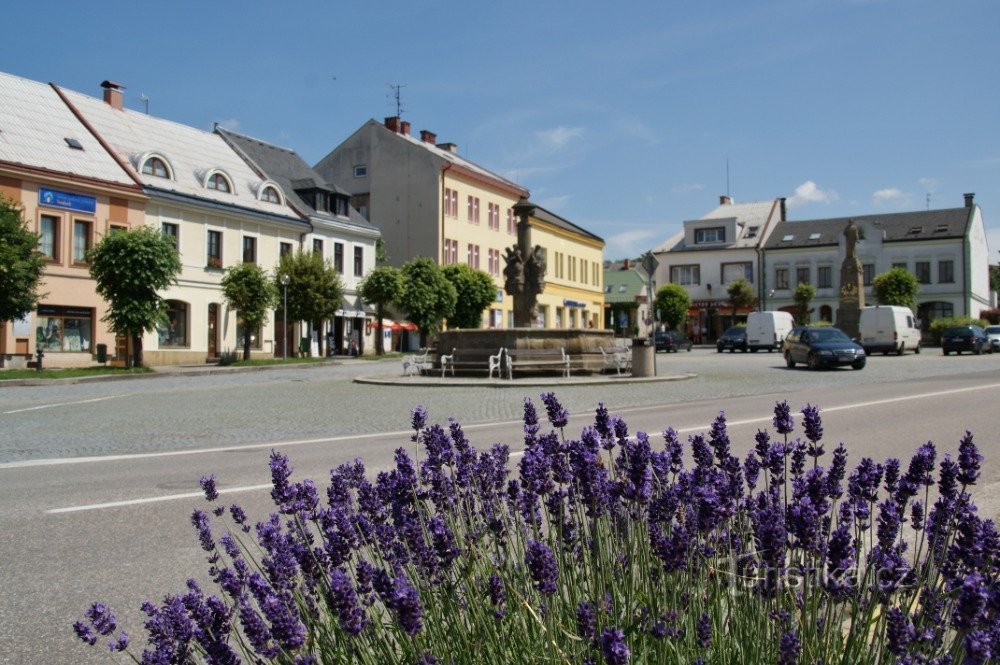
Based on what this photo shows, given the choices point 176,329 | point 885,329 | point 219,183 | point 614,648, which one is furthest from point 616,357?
point 219,183

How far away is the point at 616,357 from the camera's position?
26.9 meters

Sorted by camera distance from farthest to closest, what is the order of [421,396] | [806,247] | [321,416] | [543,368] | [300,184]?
[806,247] < [300,184] < [543,368] < [421,396] < [321,416]

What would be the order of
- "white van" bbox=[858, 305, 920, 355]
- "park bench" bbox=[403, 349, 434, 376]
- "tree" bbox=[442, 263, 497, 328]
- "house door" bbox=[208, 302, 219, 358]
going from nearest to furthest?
1. "park bench" bbox=[403, 349, 434, 376]
2. "house door" bbox=[208, 302, 219, 358]
3. "white van" bbox=[858, 305, 920, 355]
4. "tree" bbox=[442, 263, 497, 328]

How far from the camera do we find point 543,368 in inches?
1039

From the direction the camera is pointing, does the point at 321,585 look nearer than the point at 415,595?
No

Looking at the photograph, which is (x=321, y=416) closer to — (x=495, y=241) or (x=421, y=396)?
(x=421, y=396)

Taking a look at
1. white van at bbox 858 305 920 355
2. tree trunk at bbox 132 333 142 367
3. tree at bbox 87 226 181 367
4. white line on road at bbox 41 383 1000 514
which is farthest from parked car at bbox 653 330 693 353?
white line on road at bbox 41 383 1000 514

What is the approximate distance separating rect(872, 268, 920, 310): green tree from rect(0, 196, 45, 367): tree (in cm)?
5923

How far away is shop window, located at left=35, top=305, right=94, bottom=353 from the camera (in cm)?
3431

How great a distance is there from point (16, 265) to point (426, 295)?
78.8 ft

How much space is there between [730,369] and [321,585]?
1200 inches

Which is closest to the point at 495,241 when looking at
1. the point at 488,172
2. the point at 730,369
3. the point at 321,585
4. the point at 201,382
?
the point at 488,172

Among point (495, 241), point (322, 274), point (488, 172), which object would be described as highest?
point (488, 172)

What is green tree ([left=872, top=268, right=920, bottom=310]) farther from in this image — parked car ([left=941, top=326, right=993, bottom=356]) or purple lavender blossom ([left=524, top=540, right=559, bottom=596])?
purple lavender blossom ([left=524, top=540, right=559, bottom=596])
